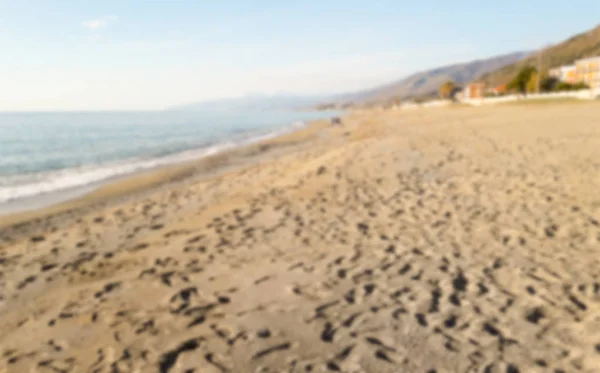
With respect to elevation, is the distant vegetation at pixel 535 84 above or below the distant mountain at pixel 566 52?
below

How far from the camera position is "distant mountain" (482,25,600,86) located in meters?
130

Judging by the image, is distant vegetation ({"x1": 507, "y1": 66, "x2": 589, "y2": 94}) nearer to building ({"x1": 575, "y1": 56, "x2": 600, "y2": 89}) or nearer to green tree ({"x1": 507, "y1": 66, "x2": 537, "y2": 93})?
green tree ({"x1": 507, "y1": 66, "x2": 537, "y2": 93})

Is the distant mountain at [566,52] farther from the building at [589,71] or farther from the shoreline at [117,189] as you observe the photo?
the shoreline at [117,189]

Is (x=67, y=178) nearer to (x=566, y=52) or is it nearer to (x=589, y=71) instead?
(x=589, y=71)

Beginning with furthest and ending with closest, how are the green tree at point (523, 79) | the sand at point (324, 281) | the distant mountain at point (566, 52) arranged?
1. the distant mountain at point (566, 52)
2. the green tree at point (523, 79)
3. the sand at point (324, 281)

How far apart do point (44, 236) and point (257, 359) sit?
6.11m

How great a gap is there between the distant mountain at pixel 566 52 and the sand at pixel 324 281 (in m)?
139

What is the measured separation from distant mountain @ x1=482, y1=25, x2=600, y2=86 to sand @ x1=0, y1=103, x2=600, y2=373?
139 metres

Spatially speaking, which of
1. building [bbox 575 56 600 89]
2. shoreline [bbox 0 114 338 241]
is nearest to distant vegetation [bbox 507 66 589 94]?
building [bbox 575 56 600 89]

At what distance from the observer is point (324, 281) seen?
4.61 m

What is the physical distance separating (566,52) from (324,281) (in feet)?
556

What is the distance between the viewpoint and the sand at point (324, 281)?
3.35m

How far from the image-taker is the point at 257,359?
10.7 ft

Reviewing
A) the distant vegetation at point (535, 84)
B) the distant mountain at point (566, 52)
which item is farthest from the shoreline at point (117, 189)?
the distant mountain at point (566, 52)
